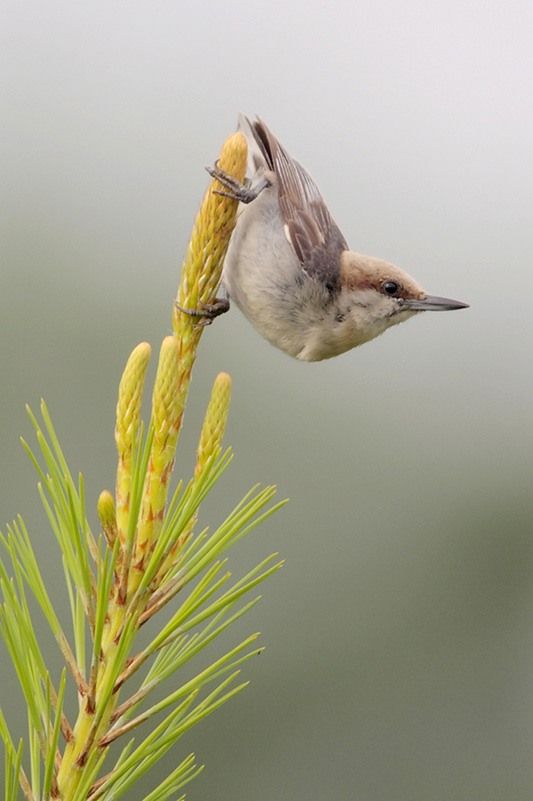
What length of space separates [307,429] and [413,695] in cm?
173

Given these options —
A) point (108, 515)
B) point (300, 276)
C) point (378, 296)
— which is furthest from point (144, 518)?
point (378, 296)

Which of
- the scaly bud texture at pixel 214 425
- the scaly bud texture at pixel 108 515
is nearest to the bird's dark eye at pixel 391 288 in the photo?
the scaly bud texture at pixel 214 425

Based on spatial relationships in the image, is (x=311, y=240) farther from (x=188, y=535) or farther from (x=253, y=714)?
(x=253, y=714)

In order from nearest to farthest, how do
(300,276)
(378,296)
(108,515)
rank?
(108,515) < (300,276) < (378,296)

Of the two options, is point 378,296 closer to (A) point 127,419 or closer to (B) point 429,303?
(B) point 429,303

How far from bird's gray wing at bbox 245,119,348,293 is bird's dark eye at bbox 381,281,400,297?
0.13 metres

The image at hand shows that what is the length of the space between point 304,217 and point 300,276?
0.26m

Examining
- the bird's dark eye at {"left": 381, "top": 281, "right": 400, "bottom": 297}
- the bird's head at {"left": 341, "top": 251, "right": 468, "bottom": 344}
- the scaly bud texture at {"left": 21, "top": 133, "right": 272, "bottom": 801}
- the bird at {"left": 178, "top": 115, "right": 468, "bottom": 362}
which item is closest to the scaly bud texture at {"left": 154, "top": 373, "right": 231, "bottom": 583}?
the scaly bud texture at {"left": 21, "top": 133, "right": 272, "bottom": 801}

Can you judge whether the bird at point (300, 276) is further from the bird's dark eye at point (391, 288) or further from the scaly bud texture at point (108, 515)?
the scaly bud texture at point (108, 515)

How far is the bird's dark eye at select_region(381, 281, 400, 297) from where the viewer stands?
3.08 meters

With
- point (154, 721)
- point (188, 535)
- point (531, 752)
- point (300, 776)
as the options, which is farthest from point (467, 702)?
point (188, 535)

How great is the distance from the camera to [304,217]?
308 cm

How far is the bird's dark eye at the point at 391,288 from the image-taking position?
3084mm

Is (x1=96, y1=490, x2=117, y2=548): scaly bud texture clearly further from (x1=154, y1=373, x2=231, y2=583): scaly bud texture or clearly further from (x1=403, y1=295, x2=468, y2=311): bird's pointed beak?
(x1=403, y1=295, x2=468, y2=311): bird's pointed beak
